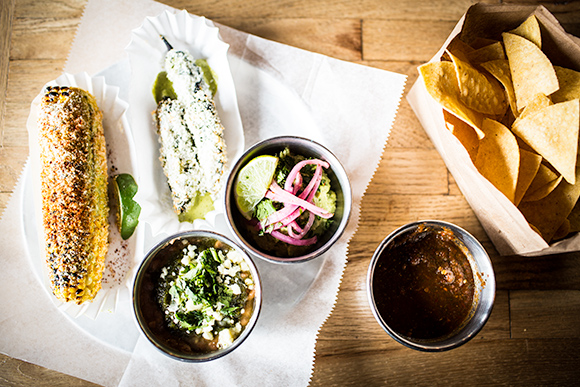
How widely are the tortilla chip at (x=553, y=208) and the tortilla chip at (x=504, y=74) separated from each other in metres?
0.39

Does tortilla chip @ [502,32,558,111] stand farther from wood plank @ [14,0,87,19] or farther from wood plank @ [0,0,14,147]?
wood plank @ [0,0,14,147]

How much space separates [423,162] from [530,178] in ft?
1.52

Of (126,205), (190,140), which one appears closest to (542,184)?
(190,140)

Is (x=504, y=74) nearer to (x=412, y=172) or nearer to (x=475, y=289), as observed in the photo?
(x=412, y=172)

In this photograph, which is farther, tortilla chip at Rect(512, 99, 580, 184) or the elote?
the elote

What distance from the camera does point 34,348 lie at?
5.90 feet

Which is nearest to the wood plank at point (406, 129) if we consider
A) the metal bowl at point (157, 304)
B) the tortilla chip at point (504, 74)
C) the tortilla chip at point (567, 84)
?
the tortilla chip at point (504, 74)

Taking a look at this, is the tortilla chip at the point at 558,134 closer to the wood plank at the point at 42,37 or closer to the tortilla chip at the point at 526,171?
the tortilla chip at the point at 526,171

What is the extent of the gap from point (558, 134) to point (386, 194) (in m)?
0.75

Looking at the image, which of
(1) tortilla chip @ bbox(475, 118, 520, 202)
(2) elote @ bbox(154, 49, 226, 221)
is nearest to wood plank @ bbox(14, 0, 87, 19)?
(2) elote @ bbox(154, 49, 226, 221)

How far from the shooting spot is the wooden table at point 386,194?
75.0 inches

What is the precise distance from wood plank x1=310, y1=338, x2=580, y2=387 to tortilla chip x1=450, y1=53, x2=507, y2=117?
114 cm

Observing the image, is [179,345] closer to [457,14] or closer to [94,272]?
[94,272]

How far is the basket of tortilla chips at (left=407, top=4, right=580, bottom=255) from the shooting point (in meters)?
1.62
